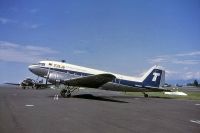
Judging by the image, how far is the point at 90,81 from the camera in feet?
113

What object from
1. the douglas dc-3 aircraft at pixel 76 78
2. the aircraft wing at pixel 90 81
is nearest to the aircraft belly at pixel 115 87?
the douglas dc-3 aircraft at pixel 76 78

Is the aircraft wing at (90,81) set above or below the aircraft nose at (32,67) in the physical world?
below

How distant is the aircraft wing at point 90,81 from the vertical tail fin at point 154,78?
32.0 feet

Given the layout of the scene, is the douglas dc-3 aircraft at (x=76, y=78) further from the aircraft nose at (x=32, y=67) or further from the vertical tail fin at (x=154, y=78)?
the vertical tail fin at (x=154, y=78)

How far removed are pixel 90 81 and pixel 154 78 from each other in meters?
13.3

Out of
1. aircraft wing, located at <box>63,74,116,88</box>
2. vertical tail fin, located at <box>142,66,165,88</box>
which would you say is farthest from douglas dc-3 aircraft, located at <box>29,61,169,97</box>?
vertical tail fin, located at <box>142,66,165,88</box>

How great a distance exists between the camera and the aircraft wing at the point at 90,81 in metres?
32.5

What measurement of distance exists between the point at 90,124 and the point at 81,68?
2379 centimetres

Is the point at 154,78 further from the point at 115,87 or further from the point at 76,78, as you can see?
the point at 76,78

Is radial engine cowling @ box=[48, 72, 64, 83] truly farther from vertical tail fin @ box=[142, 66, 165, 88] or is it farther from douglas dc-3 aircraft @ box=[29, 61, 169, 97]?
vertical tail fin @ box=[142, 66, 165, 88]

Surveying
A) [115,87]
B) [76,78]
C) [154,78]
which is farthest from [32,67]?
[154,78]

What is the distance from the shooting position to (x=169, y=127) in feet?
46.7

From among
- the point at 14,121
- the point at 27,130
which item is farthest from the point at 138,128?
the point at 14,121

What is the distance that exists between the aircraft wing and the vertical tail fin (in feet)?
32.0
